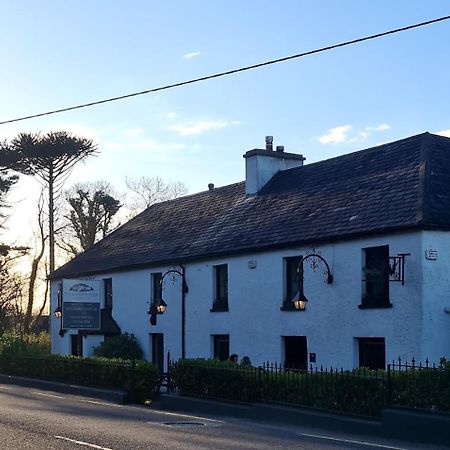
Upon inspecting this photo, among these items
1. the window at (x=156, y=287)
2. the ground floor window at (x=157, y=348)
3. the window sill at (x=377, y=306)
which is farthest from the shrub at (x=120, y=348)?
the window sill at (x=377, y=306)

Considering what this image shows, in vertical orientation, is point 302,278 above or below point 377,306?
above

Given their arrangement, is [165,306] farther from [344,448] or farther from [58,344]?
[344,448]

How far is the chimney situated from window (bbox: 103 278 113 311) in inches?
303

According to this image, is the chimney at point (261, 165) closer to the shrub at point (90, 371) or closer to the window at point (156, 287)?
the window at point (156, 287)

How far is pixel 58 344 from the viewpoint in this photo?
3959 centimetres

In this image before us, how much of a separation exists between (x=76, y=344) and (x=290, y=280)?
1493 cm

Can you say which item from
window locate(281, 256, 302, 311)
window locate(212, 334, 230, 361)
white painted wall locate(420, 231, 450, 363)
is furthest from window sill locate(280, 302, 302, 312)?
white painted wall locate(420, 231, 450, 363)

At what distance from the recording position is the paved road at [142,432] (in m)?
13.6

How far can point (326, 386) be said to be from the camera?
17.7 metres

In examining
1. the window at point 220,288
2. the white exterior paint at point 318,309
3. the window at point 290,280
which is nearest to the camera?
the white exterior paint at point 318,309

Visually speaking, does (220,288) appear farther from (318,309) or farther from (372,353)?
(372,353)

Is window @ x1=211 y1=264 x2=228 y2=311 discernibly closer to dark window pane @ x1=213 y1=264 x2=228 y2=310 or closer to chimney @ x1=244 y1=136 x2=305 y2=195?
dark window pane @ x1=213 y1=264 x2=228 y2=310

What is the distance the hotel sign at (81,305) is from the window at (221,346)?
5.28 metres

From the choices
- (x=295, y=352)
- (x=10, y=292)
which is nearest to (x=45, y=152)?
(x=10, y=292)
